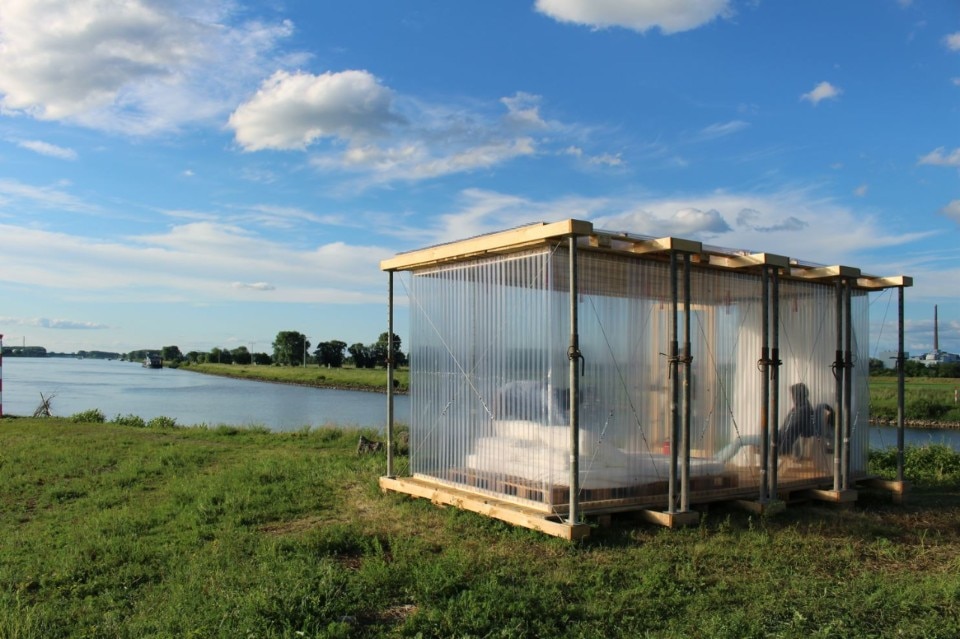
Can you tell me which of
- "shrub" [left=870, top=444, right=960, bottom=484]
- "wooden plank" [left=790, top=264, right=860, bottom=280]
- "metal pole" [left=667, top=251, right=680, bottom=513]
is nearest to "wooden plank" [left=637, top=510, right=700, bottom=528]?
"metal pole" [left=667, top=251, right=680, bottom=513]

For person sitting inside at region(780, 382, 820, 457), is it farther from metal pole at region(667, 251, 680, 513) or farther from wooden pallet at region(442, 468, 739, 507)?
metal pole at region(667, 251, 680, 513)

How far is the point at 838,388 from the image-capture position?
30.5 feet

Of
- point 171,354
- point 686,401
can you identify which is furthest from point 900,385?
point 171,354

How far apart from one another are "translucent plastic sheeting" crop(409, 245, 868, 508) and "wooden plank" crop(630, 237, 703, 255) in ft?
1.00

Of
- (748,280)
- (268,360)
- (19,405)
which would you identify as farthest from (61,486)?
(268,360)

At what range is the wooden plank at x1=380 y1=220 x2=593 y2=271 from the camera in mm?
6875

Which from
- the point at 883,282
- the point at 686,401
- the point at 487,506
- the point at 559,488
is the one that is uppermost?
the point at 883,282

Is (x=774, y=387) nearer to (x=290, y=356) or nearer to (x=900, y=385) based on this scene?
(x=900, y=385)

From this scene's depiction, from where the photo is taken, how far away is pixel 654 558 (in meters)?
6.53

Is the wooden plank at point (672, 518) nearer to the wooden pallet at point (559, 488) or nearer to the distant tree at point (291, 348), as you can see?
the wooden pallet at point (559, 488)

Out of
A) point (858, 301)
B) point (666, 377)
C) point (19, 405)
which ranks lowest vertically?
point (19, 405)

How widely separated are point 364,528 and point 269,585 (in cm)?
182

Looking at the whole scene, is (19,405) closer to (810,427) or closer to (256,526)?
(256,526)

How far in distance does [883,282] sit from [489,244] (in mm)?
5708
